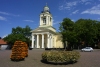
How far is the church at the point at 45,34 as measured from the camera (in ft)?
214

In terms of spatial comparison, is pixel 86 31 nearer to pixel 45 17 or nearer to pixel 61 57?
pixel 45 17

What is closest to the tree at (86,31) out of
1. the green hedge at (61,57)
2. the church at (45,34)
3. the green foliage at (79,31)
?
the green foliage at (79,31)

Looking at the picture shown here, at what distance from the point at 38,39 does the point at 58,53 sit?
54.2m

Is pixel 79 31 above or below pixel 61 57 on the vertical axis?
above

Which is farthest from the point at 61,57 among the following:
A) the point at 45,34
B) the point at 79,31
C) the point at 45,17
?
the point at 45,17

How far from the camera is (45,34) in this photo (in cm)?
6756

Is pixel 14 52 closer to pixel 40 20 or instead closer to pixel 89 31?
pixel 89 31

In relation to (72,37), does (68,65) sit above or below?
below

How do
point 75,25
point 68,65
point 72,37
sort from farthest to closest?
point 75,25 → point 72,37 → point 68,65

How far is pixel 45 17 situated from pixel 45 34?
11.5 metres

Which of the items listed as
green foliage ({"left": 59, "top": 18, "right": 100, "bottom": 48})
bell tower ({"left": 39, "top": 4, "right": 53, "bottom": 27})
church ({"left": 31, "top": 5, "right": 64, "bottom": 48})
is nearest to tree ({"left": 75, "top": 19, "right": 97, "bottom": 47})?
green foliage ({"left": 59, "top": 18, "right": 100, "bottom": 48})

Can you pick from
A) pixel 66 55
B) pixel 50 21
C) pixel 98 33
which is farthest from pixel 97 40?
pixel 66 55

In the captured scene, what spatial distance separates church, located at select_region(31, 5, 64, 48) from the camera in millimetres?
65250

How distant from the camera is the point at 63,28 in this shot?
188 feet
